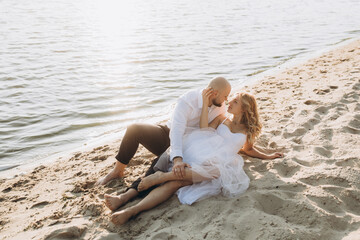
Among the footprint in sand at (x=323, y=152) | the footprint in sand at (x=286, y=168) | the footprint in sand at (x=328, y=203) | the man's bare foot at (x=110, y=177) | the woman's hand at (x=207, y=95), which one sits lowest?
the man's bare foot at (x=110, y=177)

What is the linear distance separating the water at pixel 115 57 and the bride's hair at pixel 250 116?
290 centimetres

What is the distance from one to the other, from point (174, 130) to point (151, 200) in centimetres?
78

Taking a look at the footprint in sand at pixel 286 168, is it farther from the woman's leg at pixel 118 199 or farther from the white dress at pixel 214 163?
the woman's leg at pixel 118 199

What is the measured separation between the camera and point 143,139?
4.10m

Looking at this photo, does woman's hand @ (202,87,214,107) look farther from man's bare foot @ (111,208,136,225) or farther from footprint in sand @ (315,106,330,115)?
footprint in sand @ (315,106,330,115)

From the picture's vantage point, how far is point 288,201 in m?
3.29

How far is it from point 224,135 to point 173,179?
2.79ft

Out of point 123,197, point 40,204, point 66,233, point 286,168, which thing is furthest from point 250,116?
point 40,204

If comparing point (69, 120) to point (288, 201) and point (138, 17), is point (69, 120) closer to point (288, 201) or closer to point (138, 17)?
point (288, 201)

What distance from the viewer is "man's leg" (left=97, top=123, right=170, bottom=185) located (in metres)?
4.05

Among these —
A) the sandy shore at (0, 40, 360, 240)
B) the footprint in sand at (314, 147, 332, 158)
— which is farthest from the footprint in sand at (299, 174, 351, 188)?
the footprint in sand at (314, 147, 332, 158)

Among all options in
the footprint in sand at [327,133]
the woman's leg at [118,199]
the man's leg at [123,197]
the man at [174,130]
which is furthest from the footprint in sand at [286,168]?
the woman's leg at [118,199]

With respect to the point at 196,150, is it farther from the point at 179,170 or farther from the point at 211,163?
the point at 179,170

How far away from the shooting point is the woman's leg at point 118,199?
11.6 feet
